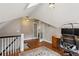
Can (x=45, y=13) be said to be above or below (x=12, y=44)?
above

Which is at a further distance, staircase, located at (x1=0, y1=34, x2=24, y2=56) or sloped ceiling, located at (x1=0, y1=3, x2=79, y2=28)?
staircase, located at (x1=0, y1=34, x2=24, y2=56)

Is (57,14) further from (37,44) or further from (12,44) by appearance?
(12,44)

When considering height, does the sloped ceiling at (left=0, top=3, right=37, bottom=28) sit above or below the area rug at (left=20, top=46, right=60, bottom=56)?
above

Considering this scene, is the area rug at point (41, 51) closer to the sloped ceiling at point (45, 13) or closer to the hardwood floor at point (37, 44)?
the hardwood floor at point (37, 44)

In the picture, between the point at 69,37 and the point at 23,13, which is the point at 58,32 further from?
the point at 23,13

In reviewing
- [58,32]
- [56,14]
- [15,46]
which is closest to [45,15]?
[56,14]

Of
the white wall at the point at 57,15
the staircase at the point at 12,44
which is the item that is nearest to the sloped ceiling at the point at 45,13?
the white wall at the point at 57,15

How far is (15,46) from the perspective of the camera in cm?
164

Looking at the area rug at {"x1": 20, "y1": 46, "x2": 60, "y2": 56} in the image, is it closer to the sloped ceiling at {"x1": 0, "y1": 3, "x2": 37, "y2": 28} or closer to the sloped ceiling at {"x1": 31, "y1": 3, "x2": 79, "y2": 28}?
the sloped ceiling at {"x1": 31, "y1": 3, "x2": 79, "y2": 28}

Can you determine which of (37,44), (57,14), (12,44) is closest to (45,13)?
(57,14)

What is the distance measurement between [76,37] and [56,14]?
1.48 feet

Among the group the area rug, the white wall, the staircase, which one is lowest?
the area rug

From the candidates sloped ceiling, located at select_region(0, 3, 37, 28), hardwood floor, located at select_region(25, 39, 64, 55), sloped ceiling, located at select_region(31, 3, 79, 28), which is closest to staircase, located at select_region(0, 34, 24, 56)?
hardwood floor, located at select_region(25, 39, 64, 55)

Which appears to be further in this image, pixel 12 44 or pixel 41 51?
pixel 12 44
